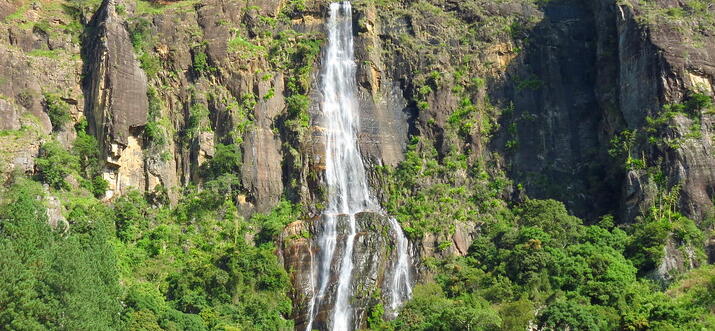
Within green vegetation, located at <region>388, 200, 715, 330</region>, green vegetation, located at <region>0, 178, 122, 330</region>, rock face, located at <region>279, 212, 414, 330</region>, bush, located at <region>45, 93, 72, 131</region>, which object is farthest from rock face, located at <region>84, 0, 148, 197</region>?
green vegetation, located at <region>388, 200, 715, 330</region>

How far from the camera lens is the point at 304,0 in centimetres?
7156

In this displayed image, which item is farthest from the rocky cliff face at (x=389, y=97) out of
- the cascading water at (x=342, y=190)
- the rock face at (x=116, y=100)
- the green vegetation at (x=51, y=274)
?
the green vegetation at (x=51, y=274)

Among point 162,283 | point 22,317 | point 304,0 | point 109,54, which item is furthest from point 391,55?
point 22,317

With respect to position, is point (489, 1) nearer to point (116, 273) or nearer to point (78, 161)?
point (78, 161)

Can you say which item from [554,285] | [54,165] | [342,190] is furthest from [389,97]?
[54,165]

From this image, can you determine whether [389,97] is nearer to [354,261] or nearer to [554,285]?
[354,261]

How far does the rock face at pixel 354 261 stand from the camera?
54938mm

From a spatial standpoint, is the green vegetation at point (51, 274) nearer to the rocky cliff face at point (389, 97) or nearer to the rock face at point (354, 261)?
the rocky cliff face at point (389, 97)

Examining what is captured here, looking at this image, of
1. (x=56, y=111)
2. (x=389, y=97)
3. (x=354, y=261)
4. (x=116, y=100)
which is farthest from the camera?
(x=389, y=97)

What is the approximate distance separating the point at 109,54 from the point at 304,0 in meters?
15.9

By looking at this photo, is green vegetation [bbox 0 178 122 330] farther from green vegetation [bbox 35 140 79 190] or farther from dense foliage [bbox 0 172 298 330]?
green vegetation [bbox 35 140 79 190]

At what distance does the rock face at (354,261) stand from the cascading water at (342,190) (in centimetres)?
23

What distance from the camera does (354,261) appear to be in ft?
187

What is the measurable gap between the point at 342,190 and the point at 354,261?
6.65 metres
